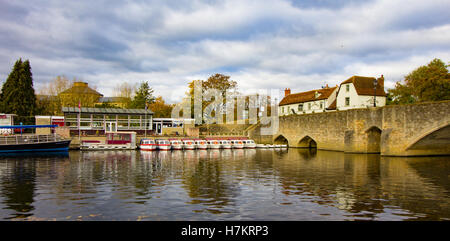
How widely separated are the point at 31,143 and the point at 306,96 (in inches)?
2083

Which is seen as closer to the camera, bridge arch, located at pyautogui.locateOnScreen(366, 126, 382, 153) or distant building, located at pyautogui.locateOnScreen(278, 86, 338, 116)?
bridge arch, located at pyautogui.locateOnScreen(366, 126, 382, 153)

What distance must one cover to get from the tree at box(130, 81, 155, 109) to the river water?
187ft

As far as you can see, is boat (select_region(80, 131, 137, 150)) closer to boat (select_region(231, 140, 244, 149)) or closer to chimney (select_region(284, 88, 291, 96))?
boat (select_region(231, 140, 244, 149))

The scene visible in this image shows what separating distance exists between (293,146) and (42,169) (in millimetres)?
44337

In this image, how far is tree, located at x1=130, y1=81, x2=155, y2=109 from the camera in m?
86.1

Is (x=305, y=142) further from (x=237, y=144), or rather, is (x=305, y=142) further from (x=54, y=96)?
(x=54, y=96)

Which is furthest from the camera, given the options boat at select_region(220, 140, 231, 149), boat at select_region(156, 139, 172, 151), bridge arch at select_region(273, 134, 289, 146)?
bridge arch at select_region(273, 134, 289, 146)

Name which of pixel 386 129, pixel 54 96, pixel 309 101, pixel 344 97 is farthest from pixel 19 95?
pixel 386 129

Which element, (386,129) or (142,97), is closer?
(386,129)

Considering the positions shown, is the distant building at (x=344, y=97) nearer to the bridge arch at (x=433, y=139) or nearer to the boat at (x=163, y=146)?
the bridge arch at (x=433, y=139)

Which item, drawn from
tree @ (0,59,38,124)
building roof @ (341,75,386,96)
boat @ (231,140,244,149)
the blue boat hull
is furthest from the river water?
tree @ (0,59,38,124)

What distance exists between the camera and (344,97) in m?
60.5

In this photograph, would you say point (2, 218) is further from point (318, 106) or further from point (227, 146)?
point (318, 106)

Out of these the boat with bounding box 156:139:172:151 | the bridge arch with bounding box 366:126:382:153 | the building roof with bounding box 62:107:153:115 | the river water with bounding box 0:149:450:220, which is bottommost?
the river water with bounding box 0:149:450:220
